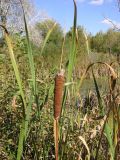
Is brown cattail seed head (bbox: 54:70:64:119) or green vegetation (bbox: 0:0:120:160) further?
green vegetation (bbox: 0:0:120:160)

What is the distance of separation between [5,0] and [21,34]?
28105 millimetres

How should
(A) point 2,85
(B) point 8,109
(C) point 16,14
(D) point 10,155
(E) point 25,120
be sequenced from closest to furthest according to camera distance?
1. (E) point 25,120
2. (D) point 10,155
3. (B) point 8,109
4. (A) point 2,85
5. (C) point 16,14

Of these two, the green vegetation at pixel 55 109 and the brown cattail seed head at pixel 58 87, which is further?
the green vegetation at pixel 55 109

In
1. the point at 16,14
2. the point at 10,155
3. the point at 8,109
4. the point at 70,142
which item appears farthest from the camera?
the point at 16,14

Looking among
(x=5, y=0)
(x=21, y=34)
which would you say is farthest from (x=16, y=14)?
(x=21, y=34)

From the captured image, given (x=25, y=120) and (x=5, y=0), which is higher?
(x=5, y=0)

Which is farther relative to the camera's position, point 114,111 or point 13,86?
point 13,86

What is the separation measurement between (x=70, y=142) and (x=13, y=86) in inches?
43.7

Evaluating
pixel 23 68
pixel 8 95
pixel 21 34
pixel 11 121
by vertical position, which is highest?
pixel 21 34

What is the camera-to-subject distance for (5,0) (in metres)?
32.1

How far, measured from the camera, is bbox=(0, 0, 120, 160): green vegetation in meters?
1.57

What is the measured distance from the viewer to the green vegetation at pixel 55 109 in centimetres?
157

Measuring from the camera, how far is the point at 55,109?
1.31 m

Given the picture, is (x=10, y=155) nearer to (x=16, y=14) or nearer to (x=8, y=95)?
(x=8, y=95)
